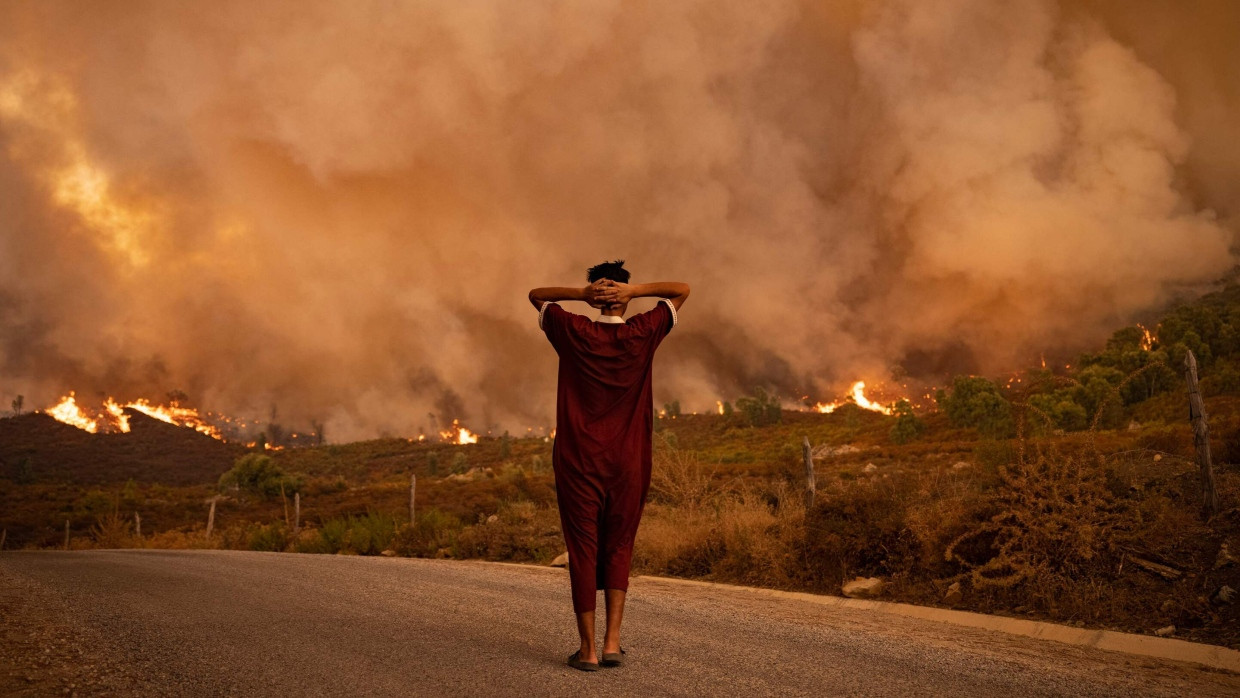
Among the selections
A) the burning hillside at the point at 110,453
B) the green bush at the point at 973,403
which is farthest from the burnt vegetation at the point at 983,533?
the burning hillside at the point at 110,453

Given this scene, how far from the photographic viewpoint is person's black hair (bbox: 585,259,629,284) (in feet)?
15.6

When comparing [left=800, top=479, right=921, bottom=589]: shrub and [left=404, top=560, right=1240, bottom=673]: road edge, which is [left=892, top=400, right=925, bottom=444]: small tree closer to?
[left=800, top=479, right=921, bottom=589]: shrub

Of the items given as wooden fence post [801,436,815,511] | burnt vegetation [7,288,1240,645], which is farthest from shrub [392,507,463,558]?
wooden fence post [801,436,815,511]

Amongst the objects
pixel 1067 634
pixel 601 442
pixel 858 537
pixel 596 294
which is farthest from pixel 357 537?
pixel 1067 634

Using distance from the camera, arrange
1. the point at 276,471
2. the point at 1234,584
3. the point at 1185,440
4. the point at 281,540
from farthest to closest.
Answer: the point at 276,471, the point at 281,540, the point at 1185,440, the point at 1234,584

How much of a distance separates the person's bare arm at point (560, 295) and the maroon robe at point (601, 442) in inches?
5.6

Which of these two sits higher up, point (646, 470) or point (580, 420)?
point (580, 420)

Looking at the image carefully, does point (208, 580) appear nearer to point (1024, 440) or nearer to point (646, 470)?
point (646, 470)

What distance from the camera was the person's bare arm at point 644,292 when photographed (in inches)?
181

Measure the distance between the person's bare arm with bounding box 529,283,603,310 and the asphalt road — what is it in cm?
223

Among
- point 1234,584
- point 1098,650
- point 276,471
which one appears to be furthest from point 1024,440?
point 276,471

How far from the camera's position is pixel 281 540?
2270cm

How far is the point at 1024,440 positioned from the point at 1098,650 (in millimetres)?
3320

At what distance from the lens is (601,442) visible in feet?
14.7
